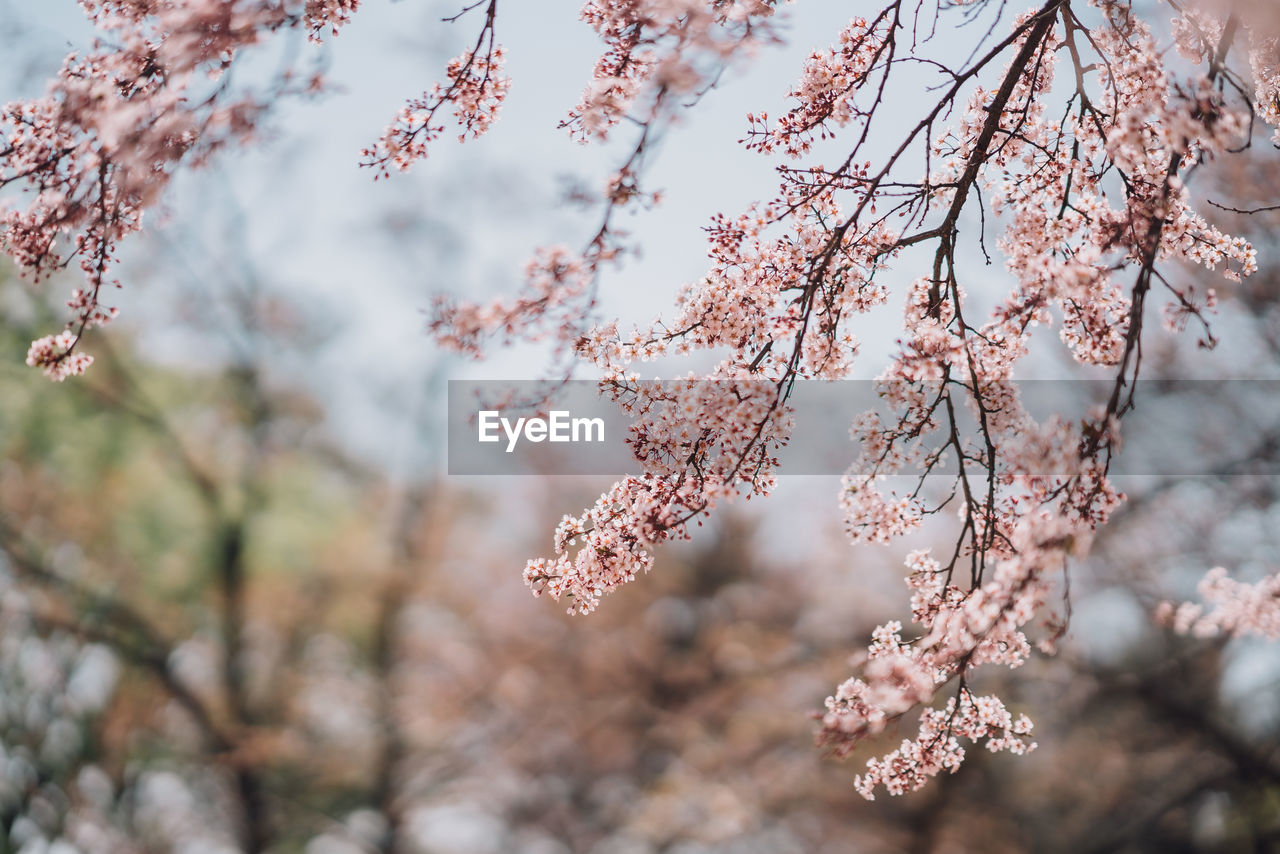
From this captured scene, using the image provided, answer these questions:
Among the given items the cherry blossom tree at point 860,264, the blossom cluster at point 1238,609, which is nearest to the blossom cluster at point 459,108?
the cherry blossom tree at point 860,264

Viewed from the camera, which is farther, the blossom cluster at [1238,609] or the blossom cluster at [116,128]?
the blossom cluster at [1238,609]

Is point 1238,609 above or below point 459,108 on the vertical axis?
below

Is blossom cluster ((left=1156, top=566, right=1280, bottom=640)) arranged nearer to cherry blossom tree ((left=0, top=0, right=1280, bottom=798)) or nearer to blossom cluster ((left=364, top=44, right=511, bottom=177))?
cherry blossom tree ((left=0, top=0, right=1280, bottom=798))

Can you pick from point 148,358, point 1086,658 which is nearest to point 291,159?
point 148,358

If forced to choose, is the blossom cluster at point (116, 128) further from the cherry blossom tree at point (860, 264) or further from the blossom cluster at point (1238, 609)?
the blossom cluster at point (1238, 609)

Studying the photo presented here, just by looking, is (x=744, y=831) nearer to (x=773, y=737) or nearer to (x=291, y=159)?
(x=773, y=737)

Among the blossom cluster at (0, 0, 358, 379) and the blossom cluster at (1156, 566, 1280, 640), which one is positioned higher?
the blossom cluster at (0, 0, 358, 379)

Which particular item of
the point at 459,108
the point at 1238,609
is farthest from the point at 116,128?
the point at 1238,609

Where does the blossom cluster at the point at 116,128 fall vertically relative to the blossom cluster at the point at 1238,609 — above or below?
above

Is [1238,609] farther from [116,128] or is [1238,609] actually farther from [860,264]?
[116,128]

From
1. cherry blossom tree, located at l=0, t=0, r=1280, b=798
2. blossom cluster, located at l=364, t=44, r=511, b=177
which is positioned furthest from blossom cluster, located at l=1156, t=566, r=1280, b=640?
blossom cluster, located at l=364, t=44, r=511, b=177

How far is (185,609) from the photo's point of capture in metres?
9.69

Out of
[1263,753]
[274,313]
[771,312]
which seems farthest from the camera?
[274,313]

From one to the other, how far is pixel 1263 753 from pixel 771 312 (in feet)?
27.4
